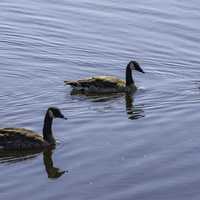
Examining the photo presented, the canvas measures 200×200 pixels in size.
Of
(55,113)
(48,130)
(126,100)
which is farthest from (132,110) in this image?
(48,130)

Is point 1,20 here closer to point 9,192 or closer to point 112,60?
point 112,60

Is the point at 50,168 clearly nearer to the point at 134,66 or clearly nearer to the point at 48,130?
the point at 48,130

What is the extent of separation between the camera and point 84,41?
30406 millimetres

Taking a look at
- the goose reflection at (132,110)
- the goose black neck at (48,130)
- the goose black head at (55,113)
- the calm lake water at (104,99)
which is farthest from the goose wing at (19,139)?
the goose reflection at (132,110)

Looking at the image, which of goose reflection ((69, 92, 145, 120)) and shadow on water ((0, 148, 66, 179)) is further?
goose reflection ((69, 92, 145, 120))

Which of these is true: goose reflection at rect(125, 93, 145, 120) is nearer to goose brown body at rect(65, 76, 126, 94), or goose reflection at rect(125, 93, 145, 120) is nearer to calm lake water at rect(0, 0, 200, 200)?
calm lake water at rect(0, 0, 200, 200)

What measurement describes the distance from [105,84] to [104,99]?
1.64 feet

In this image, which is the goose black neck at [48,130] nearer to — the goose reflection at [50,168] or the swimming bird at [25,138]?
the swimming bird at [25,138]

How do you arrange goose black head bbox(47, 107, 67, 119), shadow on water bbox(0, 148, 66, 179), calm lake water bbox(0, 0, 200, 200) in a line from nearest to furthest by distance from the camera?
calm lake water bbox(0, 0, 200, 200) < shadow on water bbox(0, 148, 66, 179) < goose black head bbox(47, 107, 67, 119)

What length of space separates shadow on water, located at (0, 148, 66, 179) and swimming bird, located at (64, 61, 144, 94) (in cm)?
499

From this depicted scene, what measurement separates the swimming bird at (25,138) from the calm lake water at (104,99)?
0.93 ft

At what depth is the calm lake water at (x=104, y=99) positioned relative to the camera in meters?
17.8

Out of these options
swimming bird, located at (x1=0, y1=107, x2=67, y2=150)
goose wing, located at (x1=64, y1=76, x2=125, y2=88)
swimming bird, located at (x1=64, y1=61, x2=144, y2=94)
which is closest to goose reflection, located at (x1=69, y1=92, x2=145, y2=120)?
swimming bird, located at (x1=64, y1=61, x2=144, y2=94)

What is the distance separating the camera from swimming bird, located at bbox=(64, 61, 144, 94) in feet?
81.9
